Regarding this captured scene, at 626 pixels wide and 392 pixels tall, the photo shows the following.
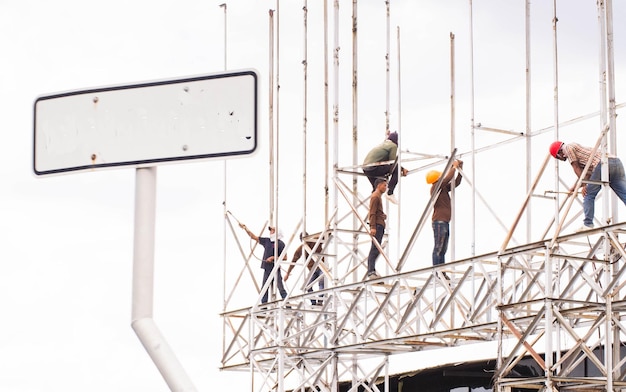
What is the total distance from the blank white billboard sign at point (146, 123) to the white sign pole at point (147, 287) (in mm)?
96

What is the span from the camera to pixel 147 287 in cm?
414

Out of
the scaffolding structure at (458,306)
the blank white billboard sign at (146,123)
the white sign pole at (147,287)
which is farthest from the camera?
the scaffolding structure at (458,306)

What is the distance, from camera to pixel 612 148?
16.6m

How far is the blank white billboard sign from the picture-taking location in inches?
167

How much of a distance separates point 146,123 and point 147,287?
1.88 ft

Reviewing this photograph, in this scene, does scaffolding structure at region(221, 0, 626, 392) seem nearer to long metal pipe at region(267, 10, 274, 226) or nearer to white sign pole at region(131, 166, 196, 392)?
long metal pipe at region(267, 10, 274, 226)

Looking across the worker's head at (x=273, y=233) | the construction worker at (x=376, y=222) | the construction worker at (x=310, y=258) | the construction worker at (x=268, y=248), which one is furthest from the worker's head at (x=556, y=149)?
the construction worker at (x=268, y=248)

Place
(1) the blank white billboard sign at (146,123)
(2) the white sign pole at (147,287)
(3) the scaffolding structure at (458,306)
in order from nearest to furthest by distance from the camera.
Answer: (2) the white sign pole at (147,287) < (1) the blank white billboard sign at (146,123) < (3) the scaffolding structure at (458,306)

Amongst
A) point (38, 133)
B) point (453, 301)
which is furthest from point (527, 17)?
point (38, 133)

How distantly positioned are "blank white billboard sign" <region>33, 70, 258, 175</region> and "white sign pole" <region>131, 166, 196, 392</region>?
96 mm

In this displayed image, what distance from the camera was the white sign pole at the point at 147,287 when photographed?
4.05 m

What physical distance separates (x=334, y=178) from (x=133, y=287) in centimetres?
1778

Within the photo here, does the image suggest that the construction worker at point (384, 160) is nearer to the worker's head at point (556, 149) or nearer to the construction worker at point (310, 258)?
the construction worker at point (310, 258)

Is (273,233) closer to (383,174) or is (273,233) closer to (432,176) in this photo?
(383,174)
